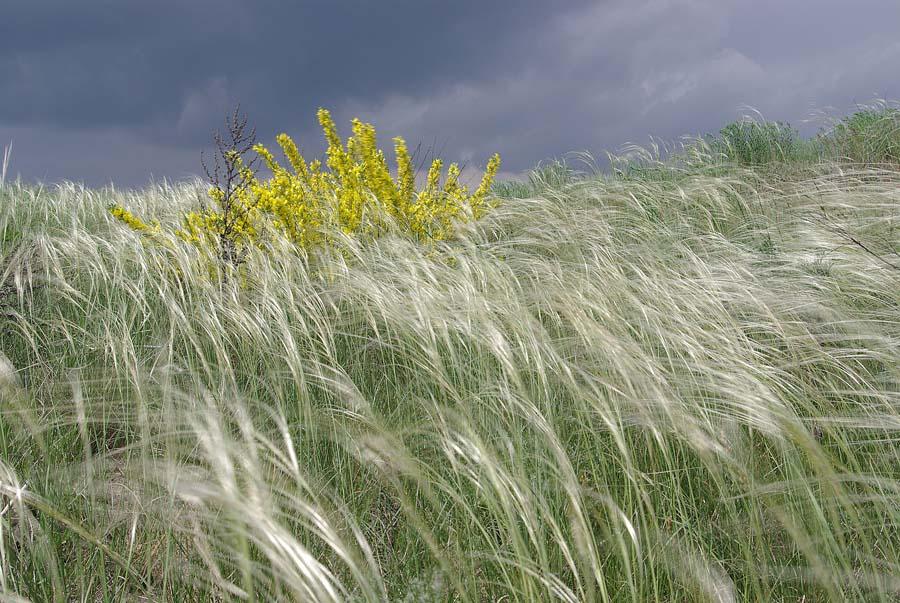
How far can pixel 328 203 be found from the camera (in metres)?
3.95

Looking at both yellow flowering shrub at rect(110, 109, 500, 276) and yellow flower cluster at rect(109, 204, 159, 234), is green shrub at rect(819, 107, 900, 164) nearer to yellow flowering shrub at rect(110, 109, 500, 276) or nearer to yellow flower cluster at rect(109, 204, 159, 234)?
yellow flowering shrub at rect(110, 109, 500, 276)

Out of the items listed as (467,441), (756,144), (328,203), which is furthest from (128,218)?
(756,144)

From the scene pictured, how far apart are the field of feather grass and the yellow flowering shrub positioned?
0.31m

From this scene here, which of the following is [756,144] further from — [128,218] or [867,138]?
[128,218]

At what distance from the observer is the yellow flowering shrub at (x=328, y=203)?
3.45 metres

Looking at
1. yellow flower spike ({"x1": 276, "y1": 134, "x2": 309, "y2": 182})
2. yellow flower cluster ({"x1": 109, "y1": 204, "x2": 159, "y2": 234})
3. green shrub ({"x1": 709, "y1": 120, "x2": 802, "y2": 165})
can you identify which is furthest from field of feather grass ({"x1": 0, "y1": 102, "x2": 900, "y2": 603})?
green shrub ({"x1": 709, "y1": 120, "x2": 802, "y2": 165})

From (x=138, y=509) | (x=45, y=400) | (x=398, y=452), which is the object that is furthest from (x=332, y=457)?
(x=45, y=400)

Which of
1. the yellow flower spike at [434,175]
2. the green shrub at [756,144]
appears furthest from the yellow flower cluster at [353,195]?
the green shrub at [756,144]

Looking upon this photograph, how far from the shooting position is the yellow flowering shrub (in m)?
3.45

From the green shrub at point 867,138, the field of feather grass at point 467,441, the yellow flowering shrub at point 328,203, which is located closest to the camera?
the field of feather grass at point 467,441

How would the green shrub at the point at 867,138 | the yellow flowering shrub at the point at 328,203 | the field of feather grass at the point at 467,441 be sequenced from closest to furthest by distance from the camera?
the field of feather grass at the point at 467,441
the yellow flowering shrub at the point at 328,203
the green shrub at the point at 867,138

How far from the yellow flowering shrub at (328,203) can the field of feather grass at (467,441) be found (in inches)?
12.0

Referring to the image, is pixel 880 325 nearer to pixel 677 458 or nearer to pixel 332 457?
pixel 677 458

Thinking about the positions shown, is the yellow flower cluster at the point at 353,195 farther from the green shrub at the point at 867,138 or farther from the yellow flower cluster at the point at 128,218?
the green shrub at the point at 867,138
